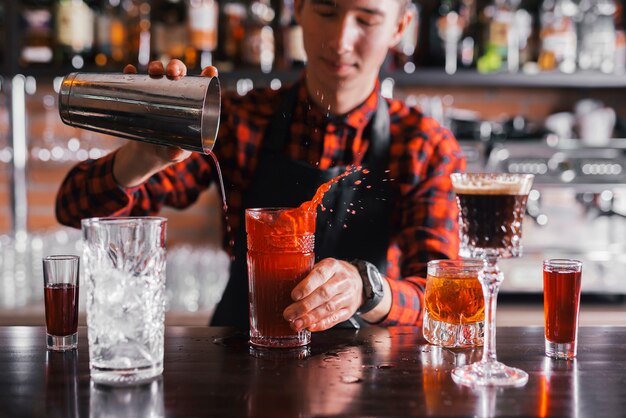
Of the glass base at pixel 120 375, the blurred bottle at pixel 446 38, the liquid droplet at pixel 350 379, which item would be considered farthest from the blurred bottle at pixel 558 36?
the glass base at pixel 120 375

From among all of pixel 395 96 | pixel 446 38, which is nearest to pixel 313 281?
pixel 446 38

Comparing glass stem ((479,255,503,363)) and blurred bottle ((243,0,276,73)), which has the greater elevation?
blurred bottle ((243,0,276,73))

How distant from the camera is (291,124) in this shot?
1.85m

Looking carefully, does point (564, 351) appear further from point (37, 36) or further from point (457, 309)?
point (37, 36)

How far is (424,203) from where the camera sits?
175 cm

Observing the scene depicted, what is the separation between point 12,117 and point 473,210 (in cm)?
240

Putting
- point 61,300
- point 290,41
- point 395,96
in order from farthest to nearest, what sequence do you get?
point 395,96 → point 290,41 → point 61,300

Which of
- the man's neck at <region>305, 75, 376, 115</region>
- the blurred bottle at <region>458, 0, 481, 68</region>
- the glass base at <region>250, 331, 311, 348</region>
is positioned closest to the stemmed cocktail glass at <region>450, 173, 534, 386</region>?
the glass base at <region>250, 331, 311, 348</region>

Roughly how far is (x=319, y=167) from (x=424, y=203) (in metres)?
0.26

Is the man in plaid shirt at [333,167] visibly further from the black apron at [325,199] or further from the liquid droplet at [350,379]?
the liquid droplet at [350,379]

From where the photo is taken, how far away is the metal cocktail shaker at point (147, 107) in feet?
3.95

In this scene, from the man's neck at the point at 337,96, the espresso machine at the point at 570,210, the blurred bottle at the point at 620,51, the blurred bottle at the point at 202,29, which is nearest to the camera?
the man's neck at the point at 337,96

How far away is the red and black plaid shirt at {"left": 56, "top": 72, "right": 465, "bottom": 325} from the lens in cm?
173

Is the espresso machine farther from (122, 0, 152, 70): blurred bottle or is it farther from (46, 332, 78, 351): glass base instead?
(46, 332, 78, 351): glass base
